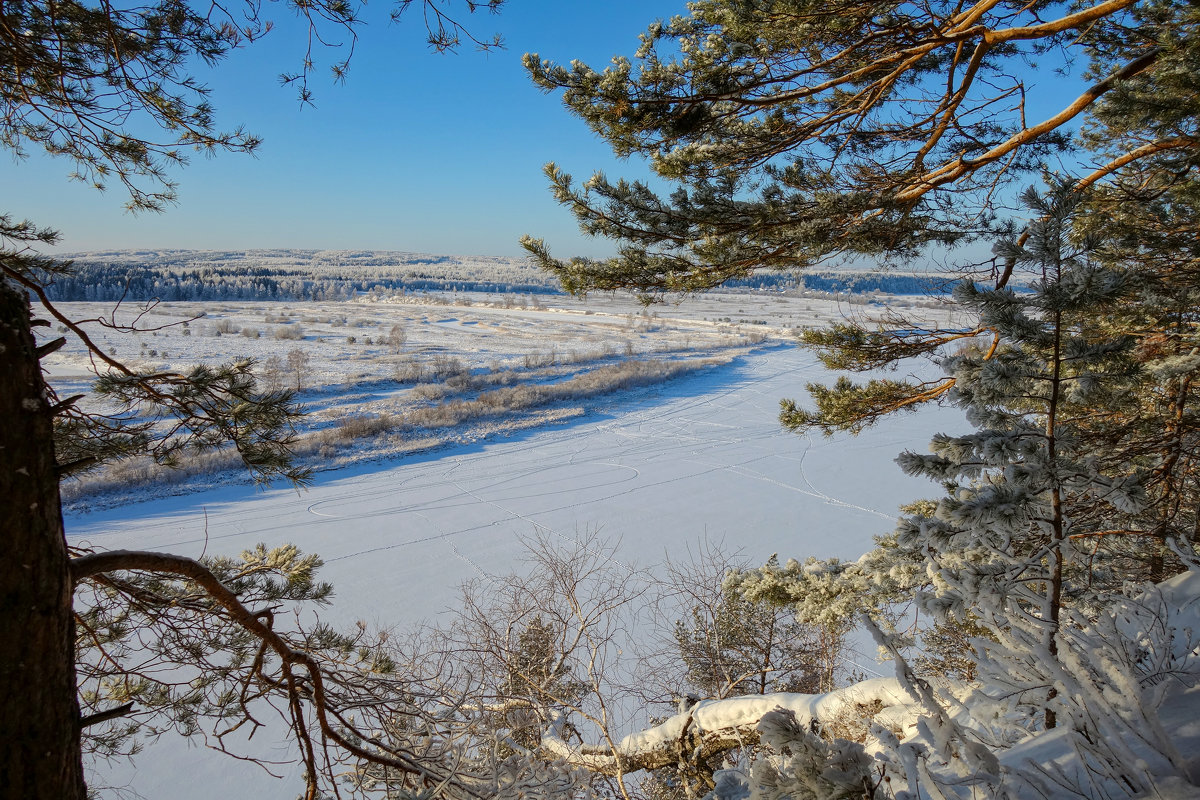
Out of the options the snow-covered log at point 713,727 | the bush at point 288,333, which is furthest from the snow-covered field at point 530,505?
the bush at point 288,333

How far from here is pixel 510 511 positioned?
49.5 feet

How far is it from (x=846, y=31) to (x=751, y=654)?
8.47 metres

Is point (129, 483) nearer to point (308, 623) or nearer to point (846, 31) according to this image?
point (308, 623)

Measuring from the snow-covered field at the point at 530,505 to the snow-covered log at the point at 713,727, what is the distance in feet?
13.2

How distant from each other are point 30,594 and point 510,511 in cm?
1407

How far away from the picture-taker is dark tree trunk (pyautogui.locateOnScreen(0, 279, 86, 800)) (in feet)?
4.07

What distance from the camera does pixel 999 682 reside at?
181 centimetres

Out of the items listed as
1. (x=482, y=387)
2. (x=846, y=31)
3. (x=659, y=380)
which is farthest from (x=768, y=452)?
(x=846, y=31)

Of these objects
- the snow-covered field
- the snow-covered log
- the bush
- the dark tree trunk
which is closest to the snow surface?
the snow-covered field

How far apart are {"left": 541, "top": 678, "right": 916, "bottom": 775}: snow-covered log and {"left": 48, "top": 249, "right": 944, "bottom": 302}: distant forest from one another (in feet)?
10.5

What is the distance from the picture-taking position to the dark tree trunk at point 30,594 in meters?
1.24

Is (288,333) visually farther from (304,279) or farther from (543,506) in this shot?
(304,279)

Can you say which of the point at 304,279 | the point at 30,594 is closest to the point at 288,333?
the point at 30,594

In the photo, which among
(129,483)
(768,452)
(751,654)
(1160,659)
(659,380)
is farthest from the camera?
(659,380)
